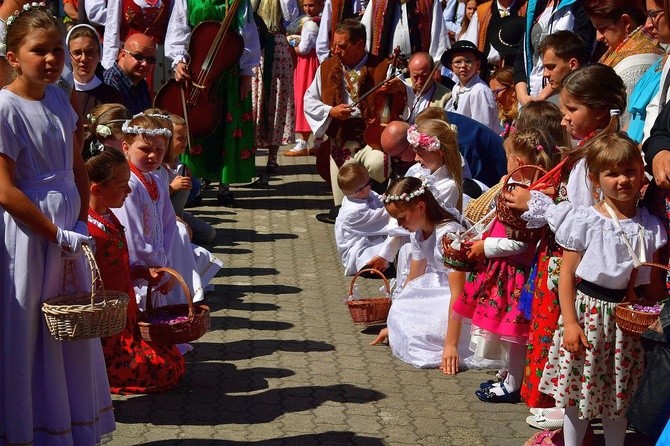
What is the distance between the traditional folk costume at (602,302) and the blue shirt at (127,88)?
4.60 meters

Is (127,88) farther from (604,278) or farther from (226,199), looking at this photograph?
(604,278)

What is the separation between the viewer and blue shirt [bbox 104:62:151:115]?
8562 mm

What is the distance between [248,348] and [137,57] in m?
2.78

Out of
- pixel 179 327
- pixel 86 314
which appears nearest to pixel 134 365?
pixel 179 327

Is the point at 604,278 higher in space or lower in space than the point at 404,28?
lower

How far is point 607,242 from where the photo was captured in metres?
4.53

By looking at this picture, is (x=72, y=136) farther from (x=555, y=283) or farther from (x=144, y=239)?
(x=555, y=283)

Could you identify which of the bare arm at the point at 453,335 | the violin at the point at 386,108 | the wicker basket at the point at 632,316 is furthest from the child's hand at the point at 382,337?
the violin at the point at 386,108

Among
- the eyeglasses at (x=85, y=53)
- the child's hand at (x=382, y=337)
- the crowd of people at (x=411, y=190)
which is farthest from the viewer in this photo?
the eyeglasses at (x=85, y=53)

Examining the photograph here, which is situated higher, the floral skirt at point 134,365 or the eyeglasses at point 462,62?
the eyeglasses at point 462,62

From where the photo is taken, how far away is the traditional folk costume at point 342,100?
9844mm

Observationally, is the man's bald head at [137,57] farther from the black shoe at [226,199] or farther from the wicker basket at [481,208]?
the wicker basket at [481,208]

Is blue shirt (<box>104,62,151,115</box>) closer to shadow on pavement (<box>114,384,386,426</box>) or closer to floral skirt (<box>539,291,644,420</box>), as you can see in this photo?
shadow on pavement (<box>114,384,386,426</box>)

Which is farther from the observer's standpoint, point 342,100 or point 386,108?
point 342,100
